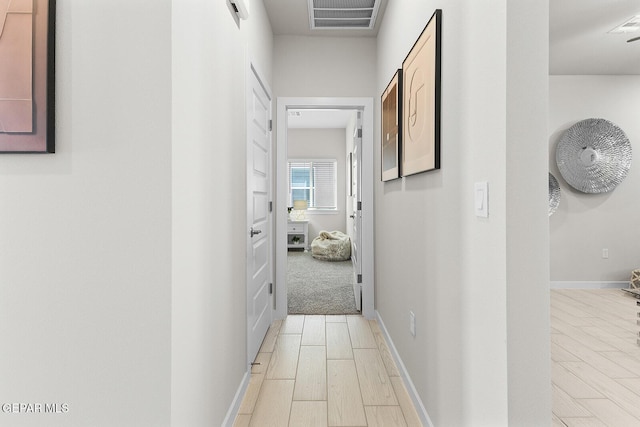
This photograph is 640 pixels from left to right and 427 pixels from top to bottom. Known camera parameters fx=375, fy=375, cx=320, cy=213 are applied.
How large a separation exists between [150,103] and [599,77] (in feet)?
17.5

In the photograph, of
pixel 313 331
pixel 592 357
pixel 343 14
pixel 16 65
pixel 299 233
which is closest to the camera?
pixel 16 65

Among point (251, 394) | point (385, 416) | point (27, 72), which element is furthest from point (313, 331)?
point (27, 72)

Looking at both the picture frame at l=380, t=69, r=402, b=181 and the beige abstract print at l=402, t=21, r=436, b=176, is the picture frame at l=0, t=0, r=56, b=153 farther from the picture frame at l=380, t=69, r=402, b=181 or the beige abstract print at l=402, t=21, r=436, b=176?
the picture frame at l=380, t=69, r=402, b=181

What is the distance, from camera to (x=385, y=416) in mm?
1918

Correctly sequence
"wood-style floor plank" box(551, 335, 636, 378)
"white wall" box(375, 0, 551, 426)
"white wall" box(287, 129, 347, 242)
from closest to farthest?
"white wall" box(375, 0, 551, 426) < "wood-style floor plank" box(551, 335, 636, 378) < "white wall" box(287, 129, 347, 242)

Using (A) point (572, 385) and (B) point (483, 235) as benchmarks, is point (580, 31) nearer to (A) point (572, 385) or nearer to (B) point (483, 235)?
(A) point (572, 385)

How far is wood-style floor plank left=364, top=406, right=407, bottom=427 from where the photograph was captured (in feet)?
6.08

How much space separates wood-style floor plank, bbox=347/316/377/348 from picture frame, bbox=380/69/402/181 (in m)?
1.28

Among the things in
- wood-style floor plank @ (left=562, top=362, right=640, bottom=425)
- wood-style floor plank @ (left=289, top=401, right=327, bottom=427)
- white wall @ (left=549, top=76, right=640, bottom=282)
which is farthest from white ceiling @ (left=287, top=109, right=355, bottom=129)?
wood-style floor plank @ (left=289, top=401, right=327, bottom=427)

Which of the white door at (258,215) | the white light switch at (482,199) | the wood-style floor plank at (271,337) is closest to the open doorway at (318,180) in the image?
the wood-style floor plank at (271,337)

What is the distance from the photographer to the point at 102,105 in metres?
1.19

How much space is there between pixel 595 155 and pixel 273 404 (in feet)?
15.3

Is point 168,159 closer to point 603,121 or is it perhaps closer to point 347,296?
point 347,296

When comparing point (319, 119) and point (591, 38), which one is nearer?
point (591, 38)
